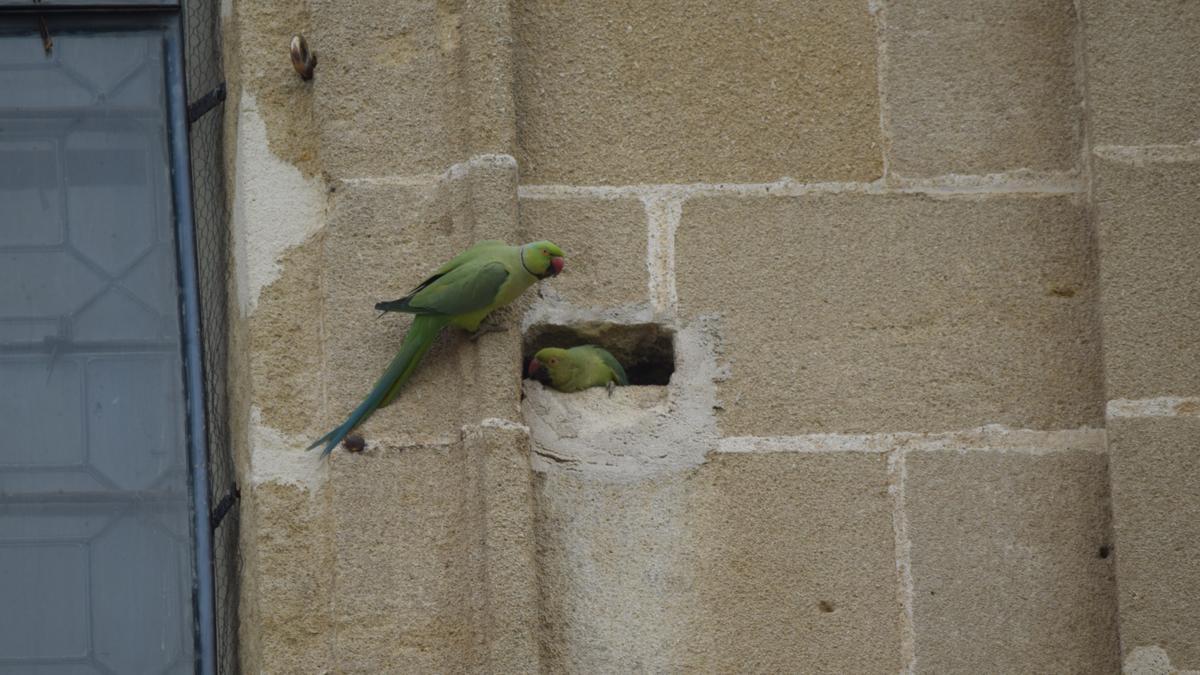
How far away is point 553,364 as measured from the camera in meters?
2.99

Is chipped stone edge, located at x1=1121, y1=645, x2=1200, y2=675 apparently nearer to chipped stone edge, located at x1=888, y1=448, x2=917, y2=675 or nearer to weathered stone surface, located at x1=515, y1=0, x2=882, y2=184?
chipped stone edge, located at x1=888, y1=448, x2=917, y2=675

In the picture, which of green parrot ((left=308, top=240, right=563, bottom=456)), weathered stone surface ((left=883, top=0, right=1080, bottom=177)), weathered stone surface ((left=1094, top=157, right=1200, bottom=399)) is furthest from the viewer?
weathered stone surface ((left=883, top=0, right=1080, bottom=177))

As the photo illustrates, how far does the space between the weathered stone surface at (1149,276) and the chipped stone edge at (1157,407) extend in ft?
0.04

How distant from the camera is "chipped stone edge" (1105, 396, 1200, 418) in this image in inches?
113

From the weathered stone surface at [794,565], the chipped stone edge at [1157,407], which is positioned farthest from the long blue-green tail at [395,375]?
the chipped stone edge at [1157,407]

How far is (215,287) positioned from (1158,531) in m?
1.83

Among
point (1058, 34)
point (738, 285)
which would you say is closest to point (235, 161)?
point (738, 285)

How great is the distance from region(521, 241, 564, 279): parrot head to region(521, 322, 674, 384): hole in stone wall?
16 cm

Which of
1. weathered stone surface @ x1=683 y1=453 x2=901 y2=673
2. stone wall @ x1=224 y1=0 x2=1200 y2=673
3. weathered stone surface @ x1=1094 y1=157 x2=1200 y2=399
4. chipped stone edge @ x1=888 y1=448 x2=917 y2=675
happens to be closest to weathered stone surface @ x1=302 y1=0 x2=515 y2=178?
stone wall @ x1=224 y1=0 x2=1200 y2=673

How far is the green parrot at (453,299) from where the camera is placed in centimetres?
279

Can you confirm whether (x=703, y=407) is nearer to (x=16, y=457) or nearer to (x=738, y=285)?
(x=738, y=285)

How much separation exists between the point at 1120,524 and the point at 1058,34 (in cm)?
100

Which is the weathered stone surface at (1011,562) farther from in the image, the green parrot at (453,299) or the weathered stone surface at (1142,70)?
the green parrot at (453,299)

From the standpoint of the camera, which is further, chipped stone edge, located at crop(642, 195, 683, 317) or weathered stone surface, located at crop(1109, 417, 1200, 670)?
chipped stone edge, located at crop(642, 195, 683, 317)
